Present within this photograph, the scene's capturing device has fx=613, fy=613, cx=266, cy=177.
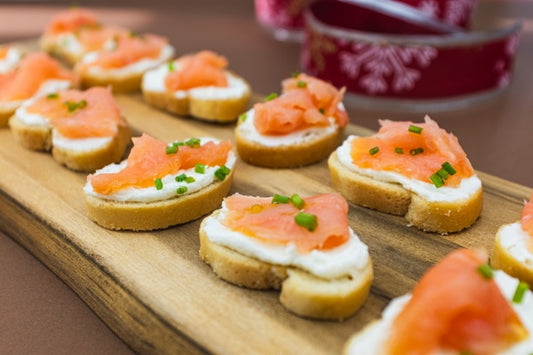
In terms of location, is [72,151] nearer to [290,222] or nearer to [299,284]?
[290,222]

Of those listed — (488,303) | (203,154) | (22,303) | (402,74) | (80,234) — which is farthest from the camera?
(402,74)

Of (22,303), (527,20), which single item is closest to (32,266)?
(22,303)

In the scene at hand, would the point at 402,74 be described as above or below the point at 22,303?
above

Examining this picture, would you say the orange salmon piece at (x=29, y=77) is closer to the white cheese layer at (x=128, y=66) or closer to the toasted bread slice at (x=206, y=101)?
the white cheese layer at (x=128, y=66)

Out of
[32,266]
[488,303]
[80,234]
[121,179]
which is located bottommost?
[32,266]

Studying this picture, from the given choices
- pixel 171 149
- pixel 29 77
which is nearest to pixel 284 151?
pixel 171 149

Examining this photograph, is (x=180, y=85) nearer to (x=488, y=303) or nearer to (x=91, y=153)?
(x=91, y=153)

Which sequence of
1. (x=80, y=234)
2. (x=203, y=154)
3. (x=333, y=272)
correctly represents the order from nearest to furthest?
(x=333, y=272), (x=80, y=234), (x=203, y=154)
